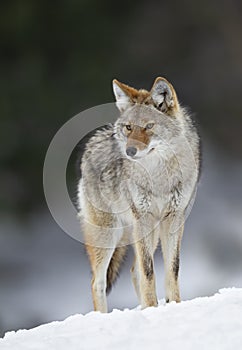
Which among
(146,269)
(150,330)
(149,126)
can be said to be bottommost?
(150,330)

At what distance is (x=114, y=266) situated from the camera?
293 inches

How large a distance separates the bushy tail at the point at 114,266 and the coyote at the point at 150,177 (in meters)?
0.27

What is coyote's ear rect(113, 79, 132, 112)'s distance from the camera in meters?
6.56

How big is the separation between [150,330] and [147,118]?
8.22ft

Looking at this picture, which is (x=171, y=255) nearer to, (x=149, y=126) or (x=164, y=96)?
(x=149, y=126)

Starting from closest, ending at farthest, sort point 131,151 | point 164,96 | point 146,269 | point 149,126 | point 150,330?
1. point 150,330
2. point 131,151
3. point 149,126
4. point 164,96
5. point 146,269

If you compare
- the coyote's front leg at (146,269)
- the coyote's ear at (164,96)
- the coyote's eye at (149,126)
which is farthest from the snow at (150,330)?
the coyote's ear at (164,96)

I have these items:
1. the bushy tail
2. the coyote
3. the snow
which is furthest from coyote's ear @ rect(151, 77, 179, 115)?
the snow

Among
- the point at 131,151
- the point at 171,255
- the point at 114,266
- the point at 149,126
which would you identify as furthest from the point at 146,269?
the point at 149,126

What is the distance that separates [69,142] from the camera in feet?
25.4

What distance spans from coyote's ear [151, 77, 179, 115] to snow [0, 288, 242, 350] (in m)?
2.16

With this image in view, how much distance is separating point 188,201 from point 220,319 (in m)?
2.43

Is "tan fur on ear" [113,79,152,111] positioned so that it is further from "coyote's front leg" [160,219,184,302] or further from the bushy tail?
the bushy tail

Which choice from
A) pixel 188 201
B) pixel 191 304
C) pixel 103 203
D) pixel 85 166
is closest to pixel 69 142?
pixel 85 166
